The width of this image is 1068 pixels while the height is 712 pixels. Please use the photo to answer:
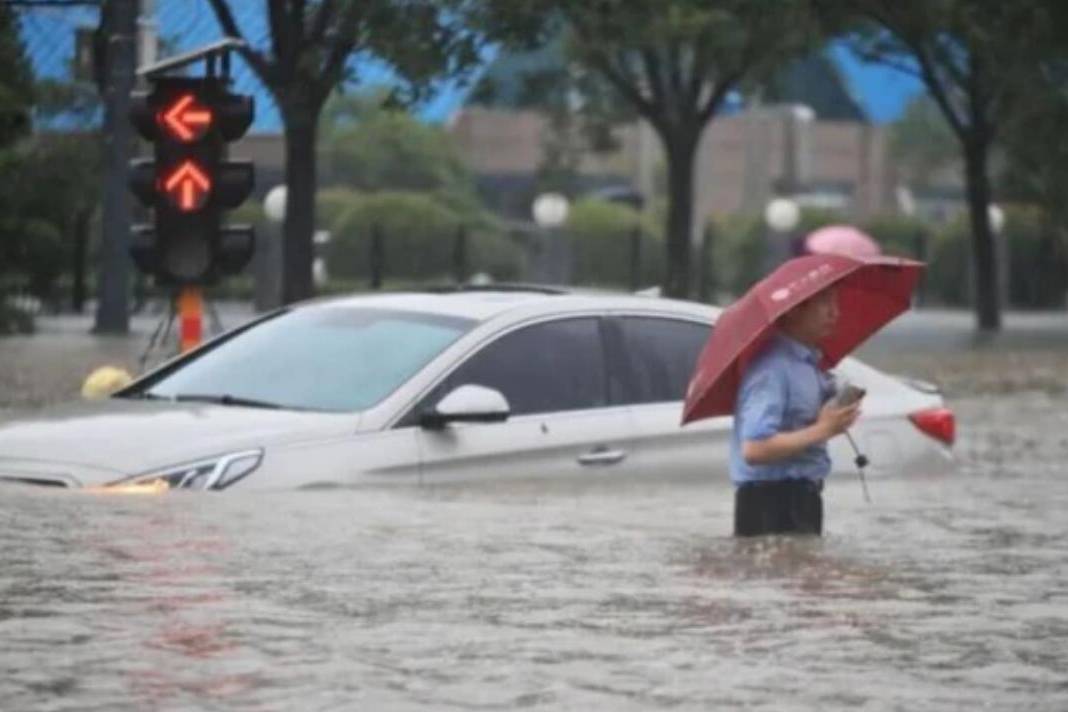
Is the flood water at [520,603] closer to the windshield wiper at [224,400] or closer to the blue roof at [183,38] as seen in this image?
the windshield wiper at [224,400]

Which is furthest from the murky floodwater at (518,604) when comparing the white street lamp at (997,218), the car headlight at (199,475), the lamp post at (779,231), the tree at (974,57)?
the white street lamp at (997,218)

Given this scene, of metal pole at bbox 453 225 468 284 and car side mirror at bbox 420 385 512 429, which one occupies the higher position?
car side mirror at bbox 420 385 512 429

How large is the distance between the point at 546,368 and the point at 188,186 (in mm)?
6040

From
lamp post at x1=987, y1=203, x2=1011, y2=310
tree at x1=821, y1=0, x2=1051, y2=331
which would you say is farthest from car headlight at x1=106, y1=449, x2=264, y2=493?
lamp post at x1=987, y1=203, x2=1011, y2=310

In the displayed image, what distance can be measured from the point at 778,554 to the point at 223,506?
236cm

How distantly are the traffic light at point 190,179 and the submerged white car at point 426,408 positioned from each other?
5.01 meters

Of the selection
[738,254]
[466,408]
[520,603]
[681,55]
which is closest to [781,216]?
[681,55]

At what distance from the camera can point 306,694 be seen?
8445 millimetres

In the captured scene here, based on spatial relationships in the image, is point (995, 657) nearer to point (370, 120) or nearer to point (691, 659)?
point (691, 659)

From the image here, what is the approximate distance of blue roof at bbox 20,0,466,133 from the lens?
31.8m

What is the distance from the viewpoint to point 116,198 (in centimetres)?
3759

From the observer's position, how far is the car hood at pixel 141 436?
45.3 feet

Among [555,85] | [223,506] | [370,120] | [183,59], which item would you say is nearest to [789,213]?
[555,85]

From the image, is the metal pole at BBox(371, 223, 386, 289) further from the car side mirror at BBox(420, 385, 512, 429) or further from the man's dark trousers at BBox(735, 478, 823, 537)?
the man's dark trousers at BBox(735, 478, 823, 537)
